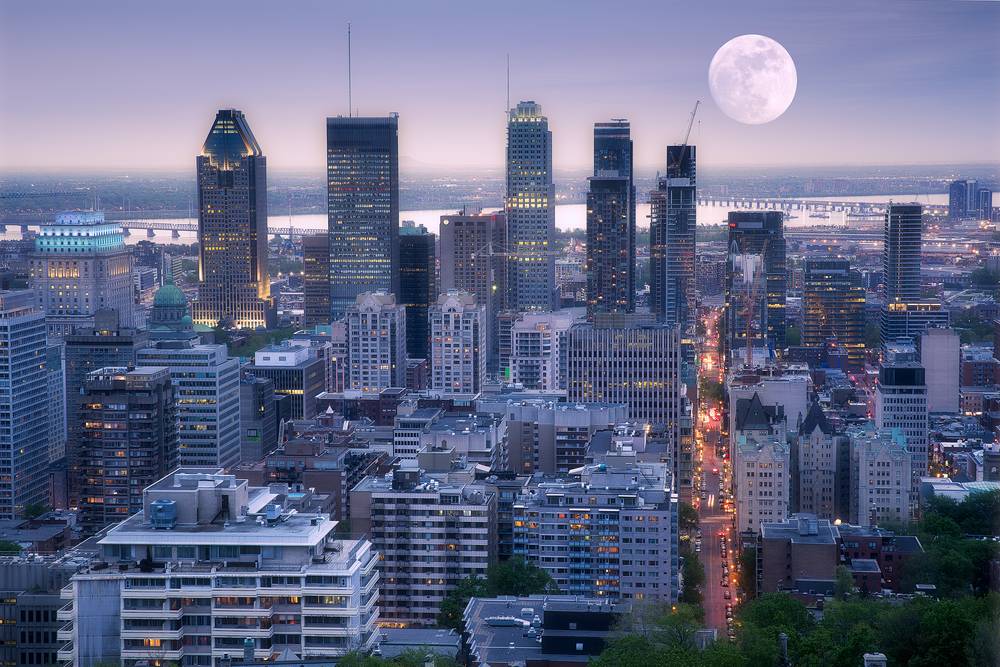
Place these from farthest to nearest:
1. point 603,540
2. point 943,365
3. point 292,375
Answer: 1. point 292,375
2. point 943,365
3. point 603,540

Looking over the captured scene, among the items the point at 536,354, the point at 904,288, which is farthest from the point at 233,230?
the point at 904,288

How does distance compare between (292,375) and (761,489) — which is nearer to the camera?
(761,489)

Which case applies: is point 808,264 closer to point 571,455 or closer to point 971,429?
point 971,429

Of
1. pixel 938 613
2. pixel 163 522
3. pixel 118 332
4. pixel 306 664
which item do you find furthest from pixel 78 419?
pixel 938 613

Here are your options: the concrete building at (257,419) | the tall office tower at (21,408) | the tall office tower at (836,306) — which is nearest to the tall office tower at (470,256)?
the tall office tower at (836,306)

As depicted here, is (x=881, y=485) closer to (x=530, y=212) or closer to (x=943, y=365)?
(x=943, y=365)

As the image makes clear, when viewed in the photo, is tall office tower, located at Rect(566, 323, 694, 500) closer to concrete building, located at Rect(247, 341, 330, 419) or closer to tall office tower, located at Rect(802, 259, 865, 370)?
concrete building, located at Rect(247, 341, 330, 419)
